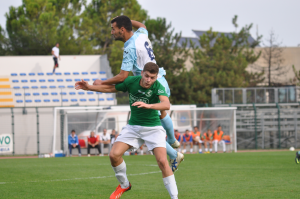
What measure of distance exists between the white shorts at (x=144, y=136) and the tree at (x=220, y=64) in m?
28.2

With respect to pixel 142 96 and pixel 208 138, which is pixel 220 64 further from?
pixel 142 96

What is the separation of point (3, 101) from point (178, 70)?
1594 cm

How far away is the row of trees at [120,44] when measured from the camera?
111ft

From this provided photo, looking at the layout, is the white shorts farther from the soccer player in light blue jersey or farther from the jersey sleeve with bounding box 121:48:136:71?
the jersey sleeve with bounding box 121:48:136:71

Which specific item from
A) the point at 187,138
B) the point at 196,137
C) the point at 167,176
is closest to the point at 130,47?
the point at 167,176

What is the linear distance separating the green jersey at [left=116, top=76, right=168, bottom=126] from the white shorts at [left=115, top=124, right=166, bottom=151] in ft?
0.23

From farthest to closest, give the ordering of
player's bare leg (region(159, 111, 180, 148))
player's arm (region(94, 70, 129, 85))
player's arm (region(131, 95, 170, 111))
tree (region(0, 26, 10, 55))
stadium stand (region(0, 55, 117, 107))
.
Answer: tree (region(0, 26, 10, 55))
stadium stand (region(0, 55, 117, 107))
player's bare leg (region(159, 111, 180, 148))
player's arm (region(94, 70, 129, 85))
player's arm (region(131, 95, 170, 111))

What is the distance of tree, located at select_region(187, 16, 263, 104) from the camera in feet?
112

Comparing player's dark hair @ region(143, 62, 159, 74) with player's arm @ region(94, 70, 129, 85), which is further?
player's arm @ region(94, 70, 129, 85)

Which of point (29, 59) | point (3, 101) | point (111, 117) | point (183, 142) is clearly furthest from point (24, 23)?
point (183, 142)

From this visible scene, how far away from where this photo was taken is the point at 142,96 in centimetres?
500

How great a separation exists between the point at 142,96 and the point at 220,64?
32.2 meters

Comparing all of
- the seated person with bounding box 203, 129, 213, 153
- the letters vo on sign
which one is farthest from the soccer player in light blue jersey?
the letters vo on sign

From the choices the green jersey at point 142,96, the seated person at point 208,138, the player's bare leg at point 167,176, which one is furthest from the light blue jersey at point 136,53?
the seated person at point 208,138
